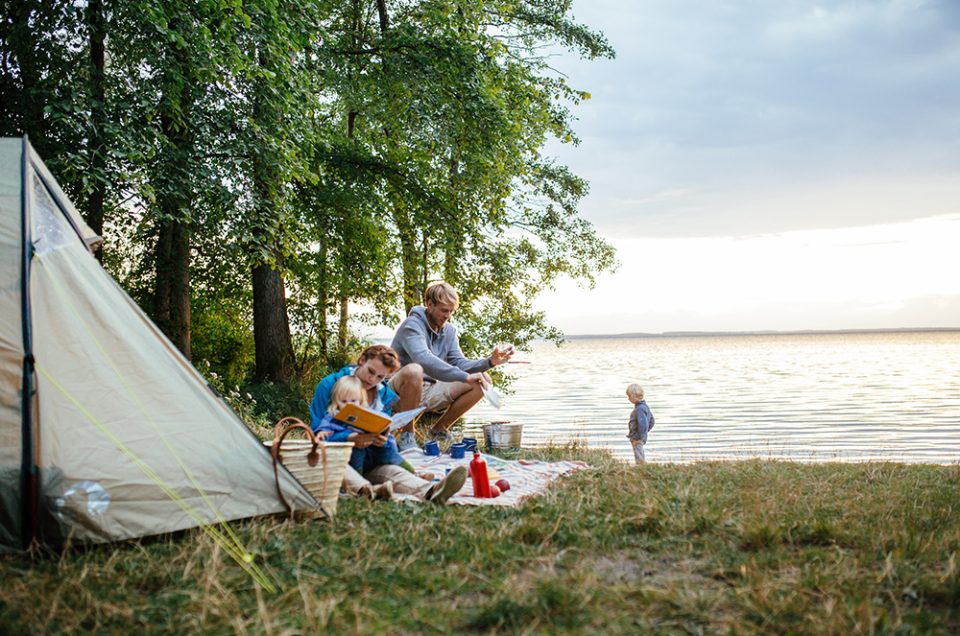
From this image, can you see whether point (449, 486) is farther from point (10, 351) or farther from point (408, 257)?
point (408, 257)

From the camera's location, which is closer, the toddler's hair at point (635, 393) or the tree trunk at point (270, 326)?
the toddler's hair at point (635, 393)

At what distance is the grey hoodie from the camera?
241 inches

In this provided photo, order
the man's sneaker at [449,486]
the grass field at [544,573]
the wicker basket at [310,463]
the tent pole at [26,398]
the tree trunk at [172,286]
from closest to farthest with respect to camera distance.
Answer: the grass field at [544,573] → the tent pole at [26,398] → the wicker basket at [310,463] → the man's sneaker at [449,486] → the tree trunk at [172,286]

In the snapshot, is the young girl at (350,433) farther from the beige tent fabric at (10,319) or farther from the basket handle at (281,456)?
the beige tent fabric at (10,319)

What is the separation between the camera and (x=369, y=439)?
170 inches

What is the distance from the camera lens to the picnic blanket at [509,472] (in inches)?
170

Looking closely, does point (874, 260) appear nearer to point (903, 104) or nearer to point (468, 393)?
point (903, 104)

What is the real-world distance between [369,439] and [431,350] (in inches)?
84.8

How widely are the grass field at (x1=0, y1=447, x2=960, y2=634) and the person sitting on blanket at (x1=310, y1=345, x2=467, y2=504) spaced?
218 millimetres

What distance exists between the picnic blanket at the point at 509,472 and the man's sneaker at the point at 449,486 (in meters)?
0.06

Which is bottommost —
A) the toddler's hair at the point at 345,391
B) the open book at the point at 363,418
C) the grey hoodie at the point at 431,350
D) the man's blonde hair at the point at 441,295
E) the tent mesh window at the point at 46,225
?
the open book at the point at 363,418

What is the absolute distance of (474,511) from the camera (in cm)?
396

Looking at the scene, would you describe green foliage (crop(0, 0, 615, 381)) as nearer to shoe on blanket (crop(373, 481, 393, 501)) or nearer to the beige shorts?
the beige shorts

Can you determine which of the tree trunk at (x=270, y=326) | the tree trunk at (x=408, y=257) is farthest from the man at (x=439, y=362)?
the tree trunk at (x=408, y=257)
